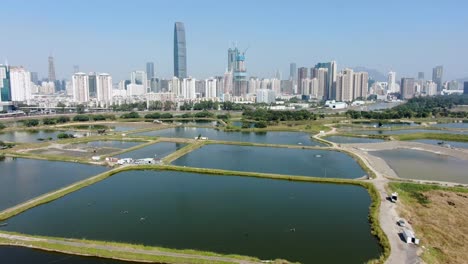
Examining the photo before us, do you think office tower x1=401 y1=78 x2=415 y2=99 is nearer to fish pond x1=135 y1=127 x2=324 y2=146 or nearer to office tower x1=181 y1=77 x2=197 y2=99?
office tower x1=181 y1=77 x2=197 y2=99

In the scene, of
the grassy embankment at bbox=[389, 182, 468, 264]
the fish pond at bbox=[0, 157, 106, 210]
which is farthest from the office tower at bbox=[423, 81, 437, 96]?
the fish pond at bbox=[0, 157, 106, 210]

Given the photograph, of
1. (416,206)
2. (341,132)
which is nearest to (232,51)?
(341,132)

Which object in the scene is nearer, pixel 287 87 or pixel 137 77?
pixel 287 87

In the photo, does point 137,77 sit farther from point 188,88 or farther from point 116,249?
point 116,249

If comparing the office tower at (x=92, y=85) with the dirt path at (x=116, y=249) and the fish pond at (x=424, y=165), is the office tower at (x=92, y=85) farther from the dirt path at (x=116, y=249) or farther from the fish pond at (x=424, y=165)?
the dirt path at (x=116, y=249)

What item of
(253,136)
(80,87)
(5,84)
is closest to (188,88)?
(80,87)

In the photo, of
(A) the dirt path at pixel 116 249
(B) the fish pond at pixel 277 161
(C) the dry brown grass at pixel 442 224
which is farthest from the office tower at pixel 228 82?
(A) the dirt path at pixel 116 249
